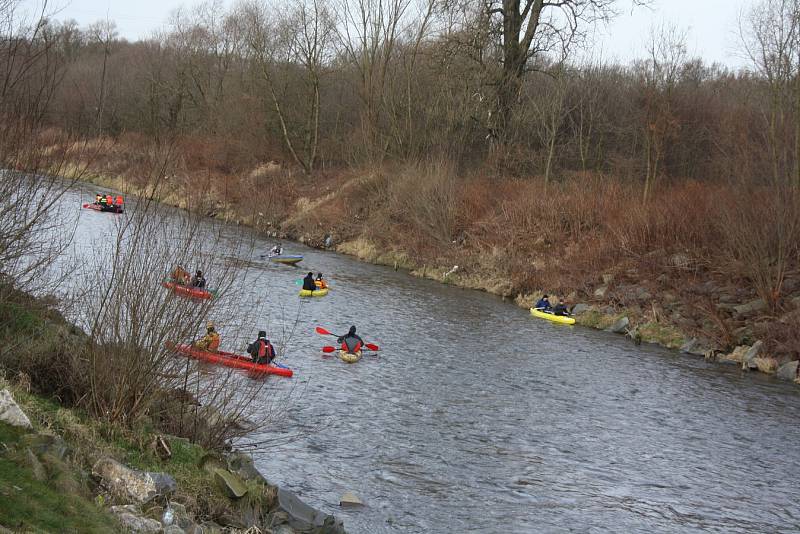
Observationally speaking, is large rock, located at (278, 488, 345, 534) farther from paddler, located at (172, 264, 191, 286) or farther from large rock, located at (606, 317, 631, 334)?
large rock, located at (606, 317, 631, 334)

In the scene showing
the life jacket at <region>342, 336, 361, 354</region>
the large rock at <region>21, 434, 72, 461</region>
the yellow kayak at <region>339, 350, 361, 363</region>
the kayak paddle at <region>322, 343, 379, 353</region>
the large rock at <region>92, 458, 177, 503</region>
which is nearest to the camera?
the large rock at <region>21, 434, 72, 461</region>

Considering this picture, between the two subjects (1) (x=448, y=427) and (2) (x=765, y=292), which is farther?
(2) (x=765, y=292)

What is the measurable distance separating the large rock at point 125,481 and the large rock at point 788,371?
15.3 metres

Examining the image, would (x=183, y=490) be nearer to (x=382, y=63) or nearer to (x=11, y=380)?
(x=11, y=380)

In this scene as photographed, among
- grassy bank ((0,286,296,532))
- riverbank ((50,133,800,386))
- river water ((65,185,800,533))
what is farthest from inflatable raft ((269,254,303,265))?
grassy bank ((0,286,296,532))

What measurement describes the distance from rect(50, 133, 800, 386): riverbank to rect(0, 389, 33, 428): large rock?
5.26 meters

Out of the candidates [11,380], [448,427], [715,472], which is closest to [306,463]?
[448,427]

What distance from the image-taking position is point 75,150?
950 cm

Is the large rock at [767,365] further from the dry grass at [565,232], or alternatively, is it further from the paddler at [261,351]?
the paddler at [261,351]

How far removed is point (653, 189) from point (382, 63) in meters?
16.6

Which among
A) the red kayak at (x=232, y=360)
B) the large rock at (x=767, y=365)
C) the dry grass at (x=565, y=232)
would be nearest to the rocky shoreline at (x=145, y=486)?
the red kayak at (x=232, y=360)

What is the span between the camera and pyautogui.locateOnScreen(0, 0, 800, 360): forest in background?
72.8ft

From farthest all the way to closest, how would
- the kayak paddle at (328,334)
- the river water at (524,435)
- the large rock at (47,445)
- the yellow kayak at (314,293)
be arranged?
1. the yellow kayak at (314,293)
2. the kayak paddle at (328,334)
3. the river water at (524,435)
4. the large rock at (47,445)

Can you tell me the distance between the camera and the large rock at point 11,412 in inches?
260
